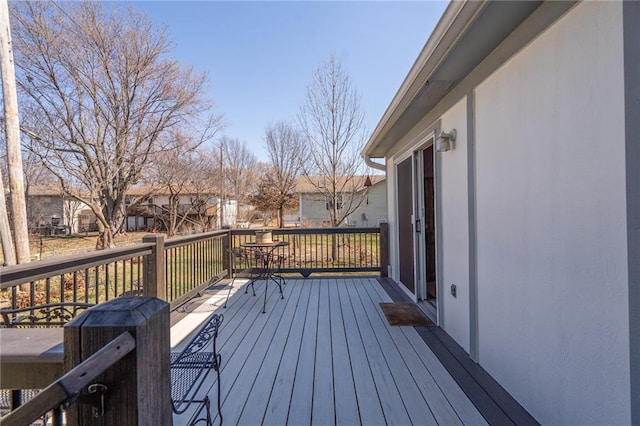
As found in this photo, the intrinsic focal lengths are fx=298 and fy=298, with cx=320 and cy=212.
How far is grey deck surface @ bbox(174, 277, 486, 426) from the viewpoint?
1.77 metres

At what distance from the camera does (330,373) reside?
221 centimetres

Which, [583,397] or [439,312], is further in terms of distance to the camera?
[439,312]

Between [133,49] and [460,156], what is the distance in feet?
30.4

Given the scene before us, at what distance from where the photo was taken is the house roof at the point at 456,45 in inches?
61.1

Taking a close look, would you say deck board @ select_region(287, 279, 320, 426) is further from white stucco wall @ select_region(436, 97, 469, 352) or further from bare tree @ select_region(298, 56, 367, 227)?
bare tree @ select_region(298, 56, 367, 227)

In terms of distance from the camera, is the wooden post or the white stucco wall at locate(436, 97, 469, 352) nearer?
the wooden post

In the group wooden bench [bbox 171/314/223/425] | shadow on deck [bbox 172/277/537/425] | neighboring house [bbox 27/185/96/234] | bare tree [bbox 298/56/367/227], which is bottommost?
shadow on deck [bbox 172/277/537/425]

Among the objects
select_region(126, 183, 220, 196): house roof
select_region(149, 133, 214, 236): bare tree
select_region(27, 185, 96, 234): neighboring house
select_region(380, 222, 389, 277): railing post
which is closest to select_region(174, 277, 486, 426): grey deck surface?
select_region(380, 222, 389, 277): railing post

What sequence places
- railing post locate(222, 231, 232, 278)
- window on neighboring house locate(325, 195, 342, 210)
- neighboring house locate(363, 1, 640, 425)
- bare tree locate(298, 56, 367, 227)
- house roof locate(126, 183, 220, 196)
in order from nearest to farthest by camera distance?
neighboring house locate(363, 1, 640, 425) → railing post locate(222, 231, 232, 278) → bare tree locate(298, 56, 367, 227) → window on neighboring house locate(325, 195, 342, 210) → house roof locate(126, 183, 220, 196)

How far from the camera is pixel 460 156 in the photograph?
2551 millimetres

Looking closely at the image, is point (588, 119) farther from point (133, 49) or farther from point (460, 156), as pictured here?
point (133, 49)

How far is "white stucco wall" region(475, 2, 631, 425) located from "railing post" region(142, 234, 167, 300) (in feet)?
9.82

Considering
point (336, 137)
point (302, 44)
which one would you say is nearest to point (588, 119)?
point (302, 44)

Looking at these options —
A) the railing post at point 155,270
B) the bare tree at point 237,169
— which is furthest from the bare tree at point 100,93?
the bare tree at point 237,169
